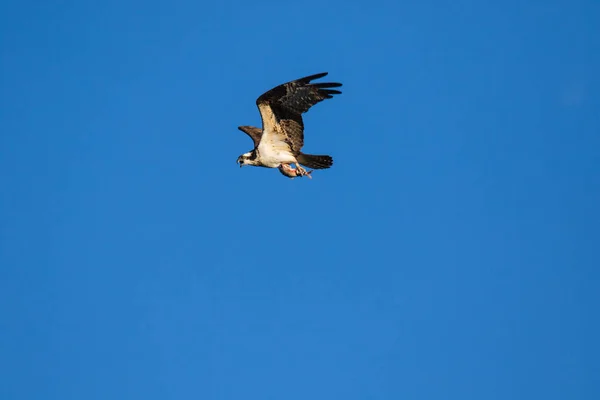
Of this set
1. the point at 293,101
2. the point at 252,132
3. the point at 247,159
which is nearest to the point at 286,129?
the point at 293,101

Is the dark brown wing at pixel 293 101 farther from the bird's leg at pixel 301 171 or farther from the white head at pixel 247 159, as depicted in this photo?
the white head at pixel 247 159

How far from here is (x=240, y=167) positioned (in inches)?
827

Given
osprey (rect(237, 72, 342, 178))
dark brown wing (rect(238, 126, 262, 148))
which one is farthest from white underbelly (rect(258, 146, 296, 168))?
dark brown wing (rect(238, 126, 262, 148))

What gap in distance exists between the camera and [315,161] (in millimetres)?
20438

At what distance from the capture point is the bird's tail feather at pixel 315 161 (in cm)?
2034

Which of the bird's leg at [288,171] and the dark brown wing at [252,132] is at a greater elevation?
the dark brown wing at [252,132]

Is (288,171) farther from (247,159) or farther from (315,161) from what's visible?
(247,159)

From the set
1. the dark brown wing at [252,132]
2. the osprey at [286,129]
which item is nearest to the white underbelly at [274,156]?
the osprey at [286,129]

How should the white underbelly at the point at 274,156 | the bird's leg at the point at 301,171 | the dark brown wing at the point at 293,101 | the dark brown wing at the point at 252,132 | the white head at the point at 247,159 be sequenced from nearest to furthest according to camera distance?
the dark brown wing at the point at 293,101 < the white underbelly at the point at 274,156 < the bird's leg at the point at 301,171 < the white head at the point at 247,159 < the dark brown wing at the point at 252,132

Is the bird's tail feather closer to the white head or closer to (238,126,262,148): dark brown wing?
the white head

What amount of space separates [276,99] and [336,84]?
1.46m

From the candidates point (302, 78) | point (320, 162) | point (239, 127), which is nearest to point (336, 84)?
point (302, 78)

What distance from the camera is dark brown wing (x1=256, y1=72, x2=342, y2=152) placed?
18.3m

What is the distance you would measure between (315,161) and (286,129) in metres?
1.27
